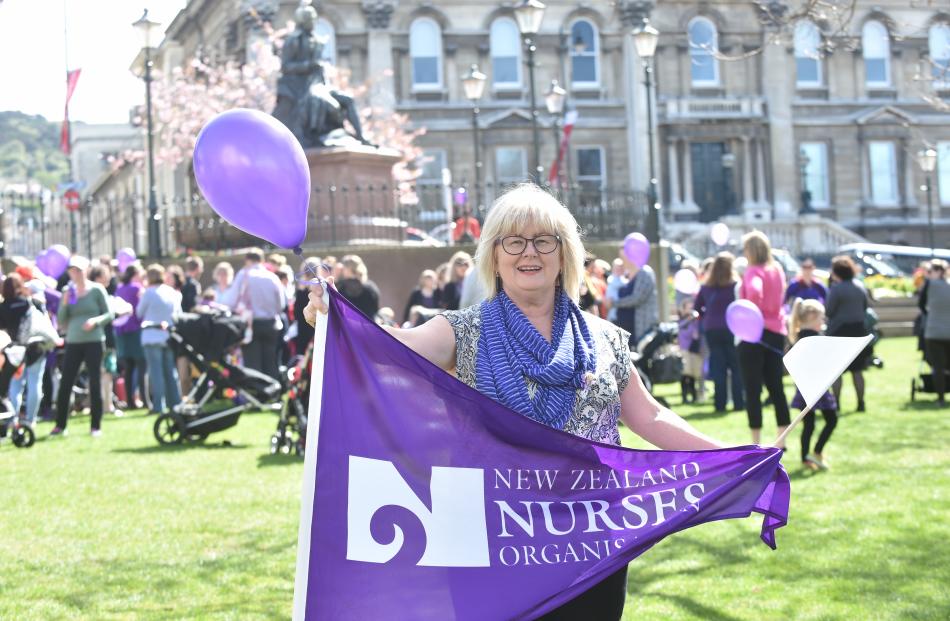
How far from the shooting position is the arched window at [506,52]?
52719mm

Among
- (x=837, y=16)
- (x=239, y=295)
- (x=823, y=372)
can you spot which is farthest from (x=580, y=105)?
(x=823, y=372)

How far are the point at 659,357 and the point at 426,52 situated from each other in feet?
117

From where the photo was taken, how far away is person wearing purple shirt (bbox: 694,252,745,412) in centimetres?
1548

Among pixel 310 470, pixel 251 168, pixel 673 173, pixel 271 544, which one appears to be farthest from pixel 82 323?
pixel 673 173

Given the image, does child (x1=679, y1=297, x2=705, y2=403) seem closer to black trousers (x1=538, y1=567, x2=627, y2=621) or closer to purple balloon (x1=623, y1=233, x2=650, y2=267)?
purple balloon (x1=623, y1=233, x2=650, y2=267)

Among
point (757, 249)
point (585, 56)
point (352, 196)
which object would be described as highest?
point (585, 56)

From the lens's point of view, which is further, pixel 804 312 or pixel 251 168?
pixel 804 312

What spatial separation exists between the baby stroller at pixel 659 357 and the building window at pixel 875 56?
1624 inches

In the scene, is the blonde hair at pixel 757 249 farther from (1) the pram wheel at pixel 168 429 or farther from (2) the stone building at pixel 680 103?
(2) the stone building at pixel 680 103

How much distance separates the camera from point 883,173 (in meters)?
56.8

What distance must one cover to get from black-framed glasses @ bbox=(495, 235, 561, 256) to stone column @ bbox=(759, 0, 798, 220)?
5092 cm

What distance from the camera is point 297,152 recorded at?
4797 millimetres

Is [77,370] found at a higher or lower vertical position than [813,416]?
higher

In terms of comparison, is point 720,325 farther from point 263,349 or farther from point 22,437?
point 22,437
